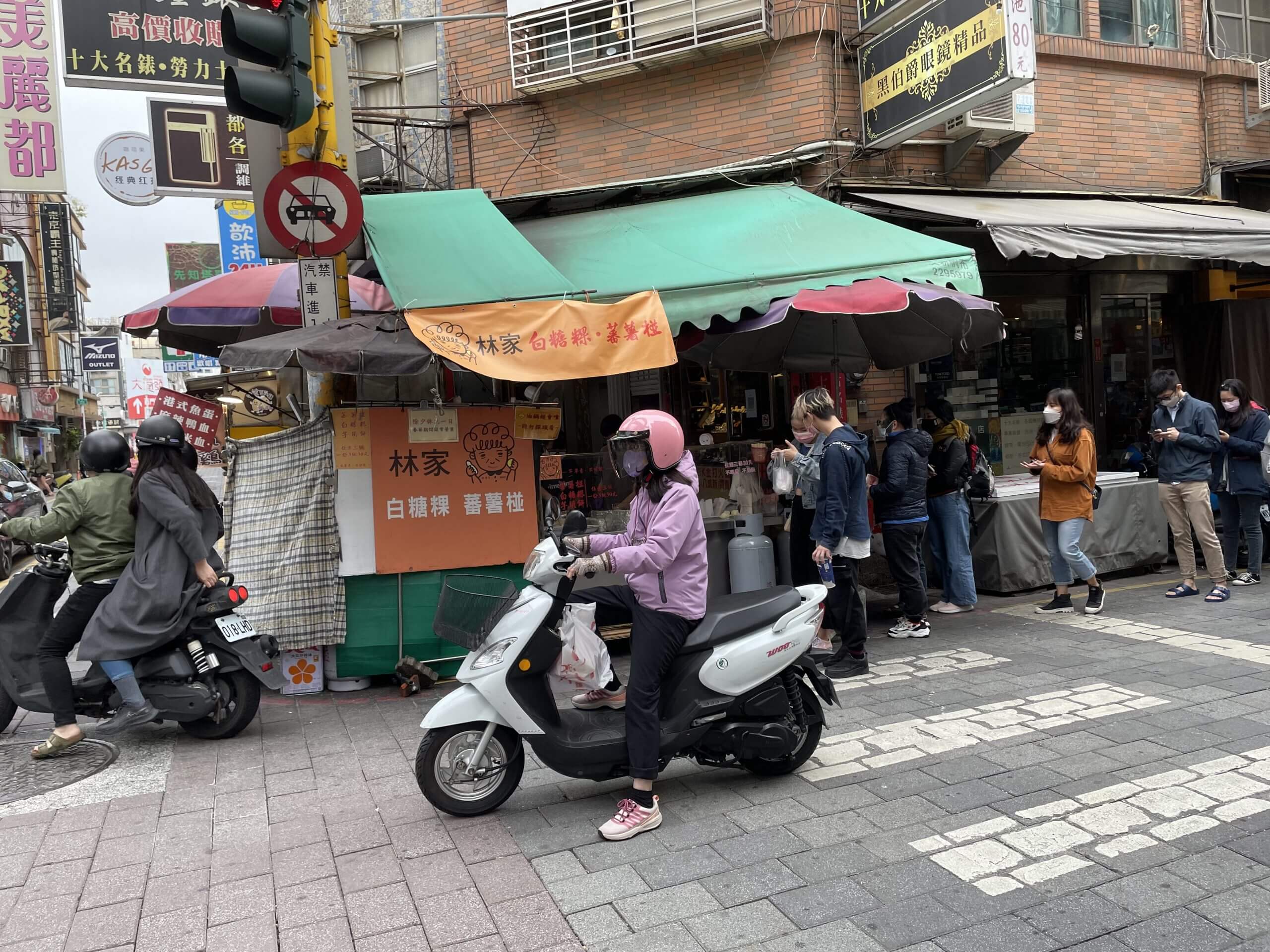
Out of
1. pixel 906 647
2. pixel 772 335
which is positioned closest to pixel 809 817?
pixel 906 647

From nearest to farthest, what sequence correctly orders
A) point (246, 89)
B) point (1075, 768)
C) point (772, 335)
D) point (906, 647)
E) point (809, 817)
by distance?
point (809, 817) < point (1075, 768) < point (246, 89) < point (906, 647) < point (772, 335)

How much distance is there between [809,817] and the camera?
420 centimetres

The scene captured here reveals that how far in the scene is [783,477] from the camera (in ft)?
23.0

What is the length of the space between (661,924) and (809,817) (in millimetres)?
1093

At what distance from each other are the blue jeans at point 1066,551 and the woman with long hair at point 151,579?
642 centimetres

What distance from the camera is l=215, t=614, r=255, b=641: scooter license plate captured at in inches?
215

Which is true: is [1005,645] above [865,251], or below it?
below

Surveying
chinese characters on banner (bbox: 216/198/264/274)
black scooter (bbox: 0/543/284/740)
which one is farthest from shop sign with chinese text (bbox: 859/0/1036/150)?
chinese characters on banner (bbox: 216/198/264/274)

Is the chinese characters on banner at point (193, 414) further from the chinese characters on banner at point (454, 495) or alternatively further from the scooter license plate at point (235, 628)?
the scooter license plate at point (235, 628)

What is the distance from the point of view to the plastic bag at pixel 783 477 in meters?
7.00

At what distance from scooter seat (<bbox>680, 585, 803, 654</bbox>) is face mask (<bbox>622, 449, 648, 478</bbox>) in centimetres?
73

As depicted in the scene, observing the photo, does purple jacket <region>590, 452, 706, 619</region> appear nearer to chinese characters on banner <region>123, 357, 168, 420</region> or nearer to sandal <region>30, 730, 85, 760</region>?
sandal <region>30, 730, 85, 760</region>

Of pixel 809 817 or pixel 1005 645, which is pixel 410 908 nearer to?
pixel 809 817

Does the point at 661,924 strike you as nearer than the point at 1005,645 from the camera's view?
Yes
